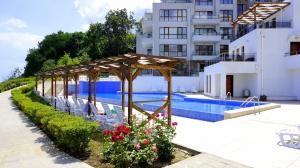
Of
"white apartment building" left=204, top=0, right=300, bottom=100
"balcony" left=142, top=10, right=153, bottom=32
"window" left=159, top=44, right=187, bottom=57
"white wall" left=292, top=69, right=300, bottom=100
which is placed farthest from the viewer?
"balcony" left=142, top=10, right=153, bottom=32

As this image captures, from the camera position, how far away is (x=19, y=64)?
6825 centimetres

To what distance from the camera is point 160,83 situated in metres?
35.8

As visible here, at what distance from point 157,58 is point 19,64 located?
219 ft

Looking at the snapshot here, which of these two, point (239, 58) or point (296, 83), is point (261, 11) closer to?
point (239, 58)

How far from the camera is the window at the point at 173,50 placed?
1613 inches

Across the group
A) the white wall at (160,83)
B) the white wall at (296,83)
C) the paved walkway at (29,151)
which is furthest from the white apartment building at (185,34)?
the paved walkway at (29,151)

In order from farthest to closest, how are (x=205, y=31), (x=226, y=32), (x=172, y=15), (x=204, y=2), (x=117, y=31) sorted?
(x=117, y=31) → (x=204, y=2) → (x=226, y=32) → (x=205, y=31) → (x=172, y=15)

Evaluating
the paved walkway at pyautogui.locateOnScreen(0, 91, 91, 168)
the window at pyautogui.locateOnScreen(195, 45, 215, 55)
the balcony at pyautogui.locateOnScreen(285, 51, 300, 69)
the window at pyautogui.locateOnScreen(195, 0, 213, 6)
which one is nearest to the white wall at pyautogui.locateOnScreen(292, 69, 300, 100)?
the balcony at pyautogui.locateOnScreen(285, 51, 300, 69)

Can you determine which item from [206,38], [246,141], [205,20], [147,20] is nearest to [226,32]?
[205,20]

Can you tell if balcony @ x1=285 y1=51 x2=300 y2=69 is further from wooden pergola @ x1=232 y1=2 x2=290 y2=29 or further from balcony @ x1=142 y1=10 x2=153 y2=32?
balcony @ x1=142 y1=10 x2=153 y2=32

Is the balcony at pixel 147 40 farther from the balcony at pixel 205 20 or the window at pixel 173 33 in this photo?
the balcony at pixel 205 20

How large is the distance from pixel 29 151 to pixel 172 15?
35.9 meters

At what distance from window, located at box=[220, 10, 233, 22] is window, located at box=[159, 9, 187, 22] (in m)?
6.42

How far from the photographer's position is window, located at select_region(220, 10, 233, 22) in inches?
1727
